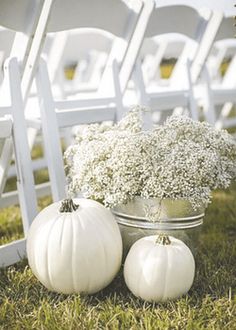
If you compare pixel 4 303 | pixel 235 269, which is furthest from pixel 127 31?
pixel 4 303

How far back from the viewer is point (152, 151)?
1.96m

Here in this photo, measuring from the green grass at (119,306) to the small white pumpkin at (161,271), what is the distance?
1.3 inches

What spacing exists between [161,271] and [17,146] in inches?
30.1

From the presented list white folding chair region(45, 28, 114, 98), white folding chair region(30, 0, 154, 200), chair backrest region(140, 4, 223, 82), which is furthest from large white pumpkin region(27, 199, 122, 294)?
white folding chair region(45, 28, 114, 98)

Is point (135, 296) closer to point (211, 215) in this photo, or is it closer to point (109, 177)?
point (109, 177)

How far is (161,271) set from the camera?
1.77m

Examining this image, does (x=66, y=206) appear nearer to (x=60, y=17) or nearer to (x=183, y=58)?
(x=60, y=17)

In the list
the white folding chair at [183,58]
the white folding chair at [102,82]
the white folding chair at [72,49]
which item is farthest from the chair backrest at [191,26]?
the white folding chair at [72,49]

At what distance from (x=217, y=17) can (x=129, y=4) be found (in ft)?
2.18

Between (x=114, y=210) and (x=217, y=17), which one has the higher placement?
(x=217, y=17)

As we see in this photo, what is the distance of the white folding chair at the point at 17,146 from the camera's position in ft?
7.02

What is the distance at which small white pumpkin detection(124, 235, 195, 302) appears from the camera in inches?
69.6

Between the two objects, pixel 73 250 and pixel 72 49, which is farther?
pixel 72 49

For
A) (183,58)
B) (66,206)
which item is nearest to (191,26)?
(183,58)
